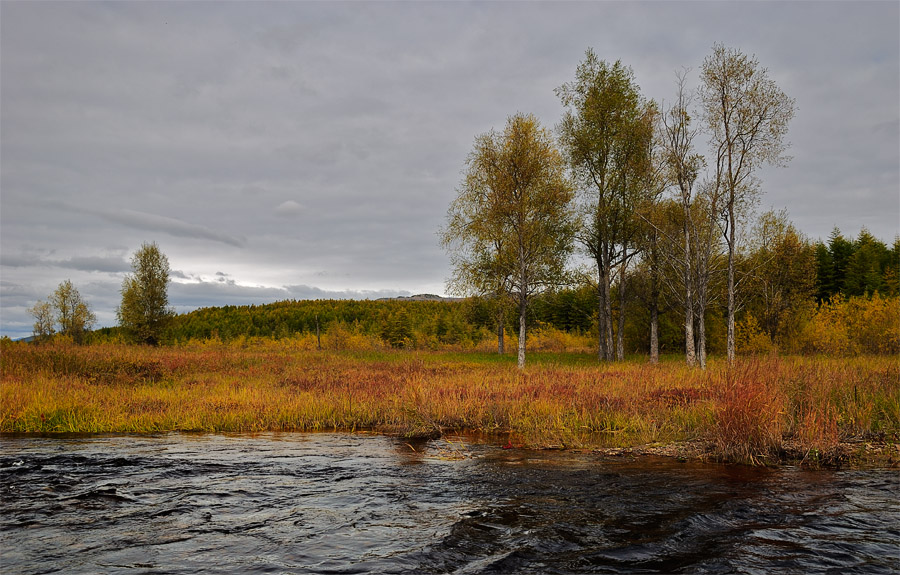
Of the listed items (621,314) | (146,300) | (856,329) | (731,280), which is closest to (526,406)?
(731,280)

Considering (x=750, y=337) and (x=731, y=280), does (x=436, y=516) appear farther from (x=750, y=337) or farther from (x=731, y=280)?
(x=750, y=337)

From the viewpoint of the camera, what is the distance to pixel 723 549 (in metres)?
5.23

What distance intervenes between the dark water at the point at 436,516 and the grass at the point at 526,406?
3.92 ft

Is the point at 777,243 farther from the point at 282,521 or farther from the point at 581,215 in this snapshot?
the point at 282,521

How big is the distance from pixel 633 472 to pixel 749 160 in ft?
74.2

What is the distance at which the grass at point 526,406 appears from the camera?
9461 millimetres

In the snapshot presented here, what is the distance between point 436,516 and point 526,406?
325 inches

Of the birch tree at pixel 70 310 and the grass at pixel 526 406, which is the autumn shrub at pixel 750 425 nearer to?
the grass at pixel 526 406

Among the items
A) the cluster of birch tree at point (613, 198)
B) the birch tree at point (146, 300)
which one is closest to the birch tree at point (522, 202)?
the cluster of birch tree at point (613, 198)

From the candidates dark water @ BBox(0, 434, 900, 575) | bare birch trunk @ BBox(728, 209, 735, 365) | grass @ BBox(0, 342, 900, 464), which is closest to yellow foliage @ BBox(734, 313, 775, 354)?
bare birch trunk @ BBox(728, 209, 735, 365)

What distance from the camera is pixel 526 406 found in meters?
14.3

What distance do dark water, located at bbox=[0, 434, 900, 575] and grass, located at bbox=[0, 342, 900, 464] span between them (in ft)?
3.92

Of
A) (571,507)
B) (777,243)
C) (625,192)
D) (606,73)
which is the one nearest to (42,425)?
(571,507)

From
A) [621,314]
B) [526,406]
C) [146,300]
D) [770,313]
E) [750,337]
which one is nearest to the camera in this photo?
[526,406]
